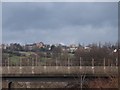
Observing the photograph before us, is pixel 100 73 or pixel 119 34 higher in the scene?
pixel 119 34

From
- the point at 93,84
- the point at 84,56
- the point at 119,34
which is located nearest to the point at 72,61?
the point at 84,56

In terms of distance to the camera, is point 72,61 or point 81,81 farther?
point 72,61

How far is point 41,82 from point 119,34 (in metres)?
20.3

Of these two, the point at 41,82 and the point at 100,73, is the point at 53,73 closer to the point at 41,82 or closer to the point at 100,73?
the point at 41,82

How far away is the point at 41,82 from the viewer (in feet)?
75.6

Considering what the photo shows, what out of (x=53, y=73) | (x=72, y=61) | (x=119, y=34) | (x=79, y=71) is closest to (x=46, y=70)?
(x=53, y=73)

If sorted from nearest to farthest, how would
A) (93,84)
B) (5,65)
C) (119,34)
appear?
(119,34) → (93,84) → (5,65)

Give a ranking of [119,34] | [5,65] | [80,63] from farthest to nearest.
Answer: [80,63]
[5,65]
[119,34]

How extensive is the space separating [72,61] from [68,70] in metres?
3.57

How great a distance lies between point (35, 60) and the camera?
2403 centimetres

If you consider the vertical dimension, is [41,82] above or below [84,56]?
below

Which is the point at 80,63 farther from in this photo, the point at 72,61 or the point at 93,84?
the point at 93,84

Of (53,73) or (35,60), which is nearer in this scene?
(53,73)

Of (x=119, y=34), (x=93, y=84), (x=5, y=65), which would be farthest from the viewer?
(x=5, y=65)
